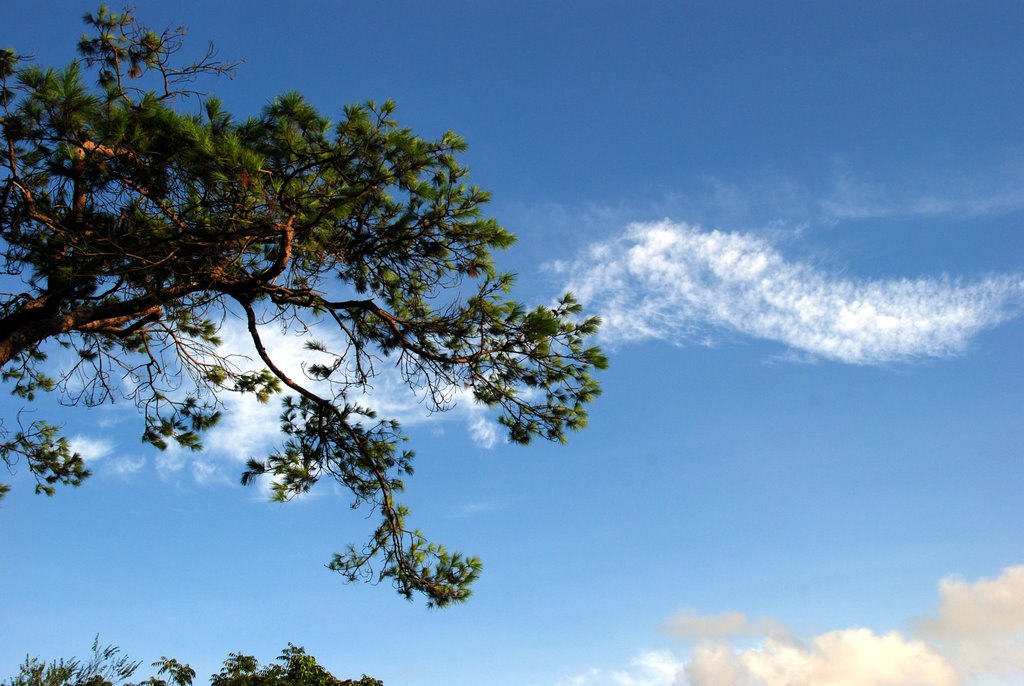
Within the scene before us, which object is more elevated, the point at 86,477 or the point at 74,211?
the point at 74,211

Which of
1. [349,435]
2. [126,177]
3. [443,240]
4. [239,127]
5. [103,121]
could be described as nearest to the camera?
[103,121]

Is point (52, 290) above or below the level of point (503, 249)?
below

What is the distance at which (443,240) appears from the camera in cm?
699

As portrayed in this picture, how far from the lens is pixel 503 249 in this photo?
23.2 feet

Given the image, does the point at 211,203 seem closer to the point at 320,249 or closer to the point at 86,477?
the point at 320,249

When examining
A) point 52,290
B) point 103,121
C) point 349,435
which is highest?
point 103,121

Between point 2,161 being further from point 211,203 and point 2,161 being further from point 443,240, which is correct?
point 443,240

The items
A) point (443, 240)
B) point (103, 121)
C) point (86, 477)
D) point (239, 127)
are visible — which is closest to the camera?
point (103, 121)

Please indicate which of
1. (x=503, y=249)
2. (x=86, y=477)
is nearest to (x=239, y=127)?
(x=503, y=249)

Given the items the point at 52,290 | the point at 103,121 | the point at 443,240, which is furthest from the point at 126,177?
the point at 443,240

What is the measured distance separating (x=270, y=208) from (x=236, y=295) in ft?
4.22

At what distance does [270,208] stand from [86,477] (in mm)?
5229

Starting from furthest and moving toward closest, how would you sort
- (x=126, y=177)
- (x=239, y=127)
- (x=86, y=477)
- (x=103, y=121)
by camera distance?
(x=86, y=477) < (x=239, y=127) < (x=126, y=177) < (x=103, y=121)

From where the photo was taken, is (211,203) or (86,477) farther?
(86,477)
